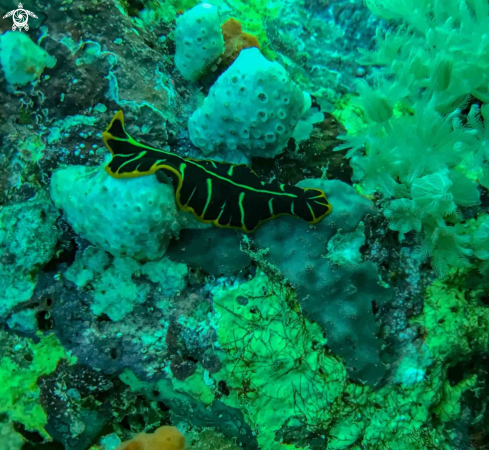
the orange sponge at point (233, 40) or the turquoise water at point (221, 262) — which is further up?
the orange sponge at point (233, 40)

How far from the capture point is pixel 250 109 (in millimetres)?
2945

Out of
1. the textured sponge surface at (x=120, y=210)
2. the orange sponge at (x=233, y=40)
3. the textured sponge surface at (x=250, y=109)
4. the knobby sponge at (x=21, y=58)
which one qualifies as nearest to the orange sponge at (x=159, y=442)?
the textured sponge surface at (x=120, y=210)

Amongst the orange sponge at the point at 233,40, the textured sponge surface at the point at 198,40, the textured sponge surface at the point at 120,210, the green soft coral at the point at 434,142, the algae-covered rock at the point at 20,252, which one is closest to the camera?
the textured sponge surface at the point at 120,210

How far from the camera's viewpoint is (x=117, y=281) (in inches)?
115

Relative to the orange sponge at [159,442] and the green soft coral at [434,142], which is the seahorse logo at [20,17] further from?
the orange sponge at [159,442]

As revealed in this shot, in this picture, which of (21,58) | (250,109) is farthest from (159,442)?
(21,58)

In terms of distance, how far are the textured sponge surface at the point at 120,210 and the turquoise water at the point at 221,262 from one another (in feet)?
0.06

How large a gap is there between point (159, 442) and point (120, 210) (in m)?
1.64

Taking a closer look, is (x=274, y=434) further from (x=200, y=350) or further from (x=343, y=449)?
(x=200, y=350)

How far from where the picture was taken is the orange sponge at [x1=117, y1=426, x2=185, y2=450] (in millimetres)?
2578

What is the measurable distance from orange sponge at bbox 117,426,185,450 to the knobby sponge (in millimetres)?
2842

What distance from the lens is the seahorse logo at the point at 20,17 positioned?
286 centimetres

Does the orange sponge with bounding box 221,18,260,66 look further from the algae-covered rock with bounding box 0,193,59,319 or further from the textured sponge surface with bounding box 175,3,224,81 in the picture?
the algae-covered rock with bounding box 0,193,59,319

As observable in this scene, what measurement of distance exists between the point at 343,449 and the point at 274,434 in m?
0.59
